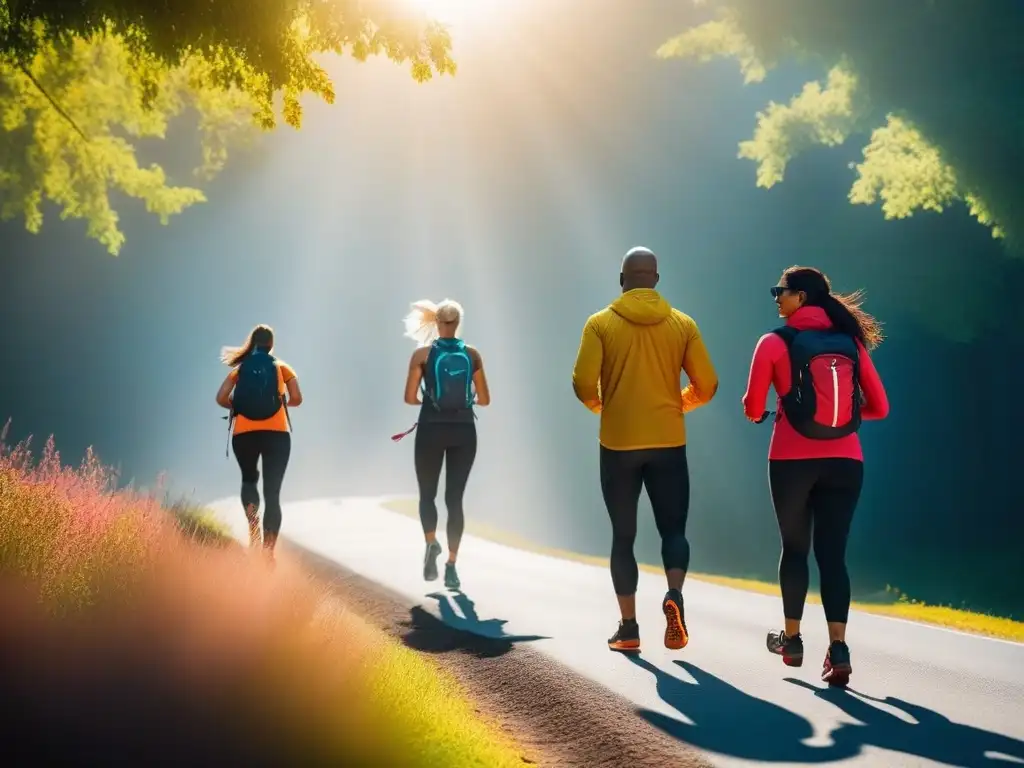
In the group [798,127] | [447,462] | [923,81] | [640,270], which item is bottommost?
[447,462]

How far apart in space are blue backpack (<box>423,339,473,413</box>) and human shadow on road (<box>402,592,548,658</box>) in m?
1.72

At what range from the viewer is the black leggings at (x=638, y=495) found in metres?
5.63

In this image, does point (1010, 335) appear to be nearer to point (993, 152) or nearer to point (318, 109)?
point (993, 152)

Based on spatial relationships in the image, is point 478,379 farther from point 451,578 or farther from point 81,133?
point 81,133

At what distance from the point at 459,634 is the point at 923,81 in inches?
535

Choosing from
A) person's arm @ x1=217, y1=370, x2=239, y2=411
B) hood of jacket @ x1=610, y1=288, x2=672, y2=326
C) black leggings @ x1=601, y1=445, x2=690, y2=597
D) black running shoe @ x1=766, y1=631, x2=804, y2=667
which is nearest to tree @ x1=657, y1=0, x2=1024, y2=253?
hood of jacket @ x1=610, y1=288, x2=672, y2=326

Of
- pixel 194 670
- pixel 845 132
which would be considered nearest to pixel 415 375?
pixel 194 670

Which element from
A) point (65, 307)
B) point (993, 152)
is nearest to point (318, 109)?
point (65, 307)

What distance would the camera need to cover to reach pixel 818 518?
5262 mm

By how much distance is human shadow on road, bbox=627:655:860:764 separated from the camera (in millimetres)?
4027

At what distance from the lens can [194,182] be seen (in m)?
44.6

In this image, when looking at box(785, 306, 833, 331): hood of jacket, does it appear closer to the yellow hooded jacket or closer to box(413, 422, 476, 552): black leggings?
the yellow hooded jacket

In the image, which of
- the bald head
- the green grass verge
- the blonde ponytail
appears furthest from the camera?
the blonde ponytail

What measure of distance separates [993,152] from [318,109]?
154 feet
